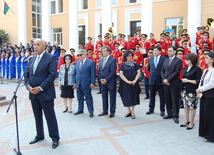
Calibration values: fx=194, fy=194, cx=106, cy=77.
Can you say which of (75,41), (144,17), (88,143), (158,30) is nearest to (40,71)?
(88,143)

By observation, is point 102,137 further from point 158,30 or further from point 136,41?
point 158,30

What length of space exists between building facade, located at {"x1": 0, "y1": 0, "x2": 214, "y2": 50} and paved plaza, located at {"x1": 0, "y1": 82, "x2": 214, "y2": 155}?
737cm

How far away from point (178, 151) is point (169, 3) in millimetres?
15262

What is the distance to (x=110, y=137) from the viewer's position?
4.12 meters

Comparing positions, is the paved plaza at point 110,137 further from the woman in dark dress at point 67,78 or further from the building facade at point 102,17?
the building facade at point 102,17

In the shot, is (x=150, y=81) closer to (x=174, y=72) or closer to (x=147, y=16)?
(x=174, y=72)

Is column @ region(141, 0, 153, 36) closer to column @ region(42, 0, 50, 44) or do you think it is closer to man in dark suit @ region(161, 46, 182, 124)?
man in dark suit @ region(161, 46, 182, 124)

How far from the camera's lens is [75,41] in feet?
49.9

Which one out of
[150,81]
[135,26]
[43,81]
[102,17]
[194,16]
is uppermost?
[135,26]

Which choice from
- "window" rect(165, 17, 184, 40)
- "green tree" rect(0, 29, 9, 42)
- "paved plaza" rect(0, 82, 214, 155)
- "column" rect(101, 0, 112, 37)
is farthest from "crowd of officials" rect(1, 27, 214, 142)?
"green tree" rect(0, 29, 9, 42)

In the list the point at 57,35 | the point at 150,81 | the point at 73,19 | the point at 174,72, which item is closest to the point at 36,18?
the point at 57,35

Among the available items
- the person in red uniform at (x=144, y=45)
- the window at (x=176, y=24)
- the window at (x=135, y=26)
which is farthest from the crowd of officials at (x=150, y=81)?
the window at (x=135, y=26)

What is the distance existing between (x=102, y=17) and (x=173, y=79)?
1022cm

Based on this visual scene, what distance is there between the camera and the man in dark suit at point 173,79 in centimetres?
501
